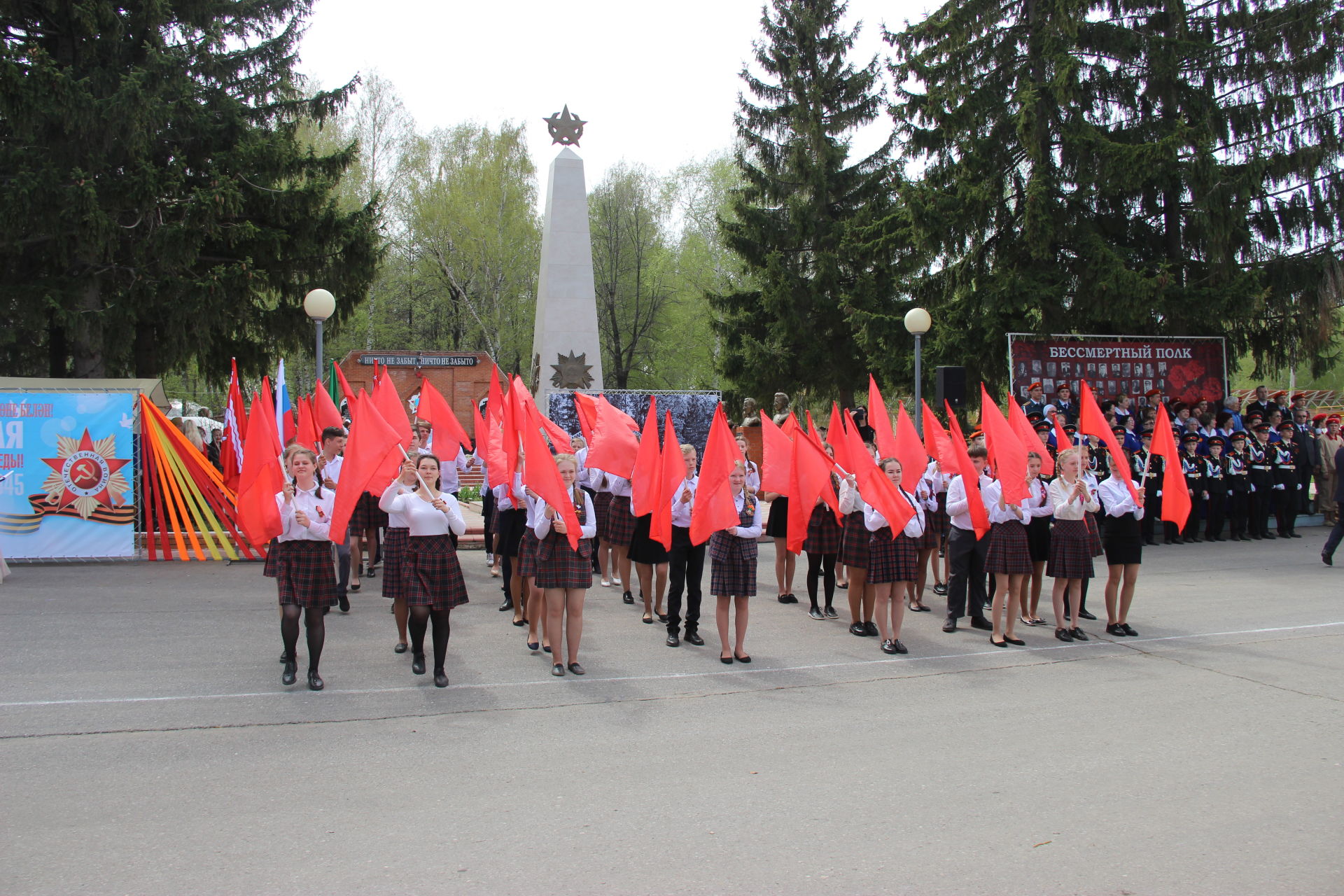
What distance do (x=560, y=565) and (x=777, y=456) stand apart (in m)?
2.64

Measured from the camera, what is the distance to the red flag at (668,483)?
7594mm

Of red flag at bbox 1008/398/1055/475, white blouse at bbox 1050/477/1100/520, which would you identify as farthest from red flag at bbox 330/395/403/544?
white blouse at bbox 1050/477/1100/520

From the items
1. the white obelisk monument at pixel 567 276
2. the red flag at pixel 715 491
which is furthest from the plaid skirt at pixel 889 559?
the white obelisk monument at pixel 567 276

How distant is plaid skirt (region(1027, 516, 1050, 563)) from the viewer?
8.94 m

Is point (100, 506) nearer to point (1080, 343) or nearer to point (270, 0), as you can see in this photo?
point (270, 0)

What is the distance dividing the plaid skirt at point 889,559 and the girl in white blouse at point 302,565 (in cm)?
417

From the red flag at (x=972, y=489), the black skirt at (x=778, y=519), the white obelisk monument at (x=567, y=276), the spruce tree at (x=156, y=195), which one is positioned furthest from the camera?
the white obelisk monument at (x=567, y=276)

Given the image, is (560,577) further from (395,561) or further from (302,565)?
(302,565)

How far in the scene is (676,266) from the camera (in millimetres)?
39375

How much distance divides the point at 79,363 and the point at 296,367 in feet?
55.8

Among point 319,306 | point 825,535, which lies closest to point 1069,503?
point 825,535

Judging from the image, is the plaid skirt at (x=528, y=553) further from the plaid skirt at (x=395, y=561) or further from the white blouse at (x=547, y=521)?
the plaid skirt at (x=395, y=561)

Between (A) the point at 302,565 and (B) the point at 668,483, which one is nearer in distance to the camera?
(A) the point at 302,565

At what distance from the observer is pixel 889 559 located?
25.0 ft
